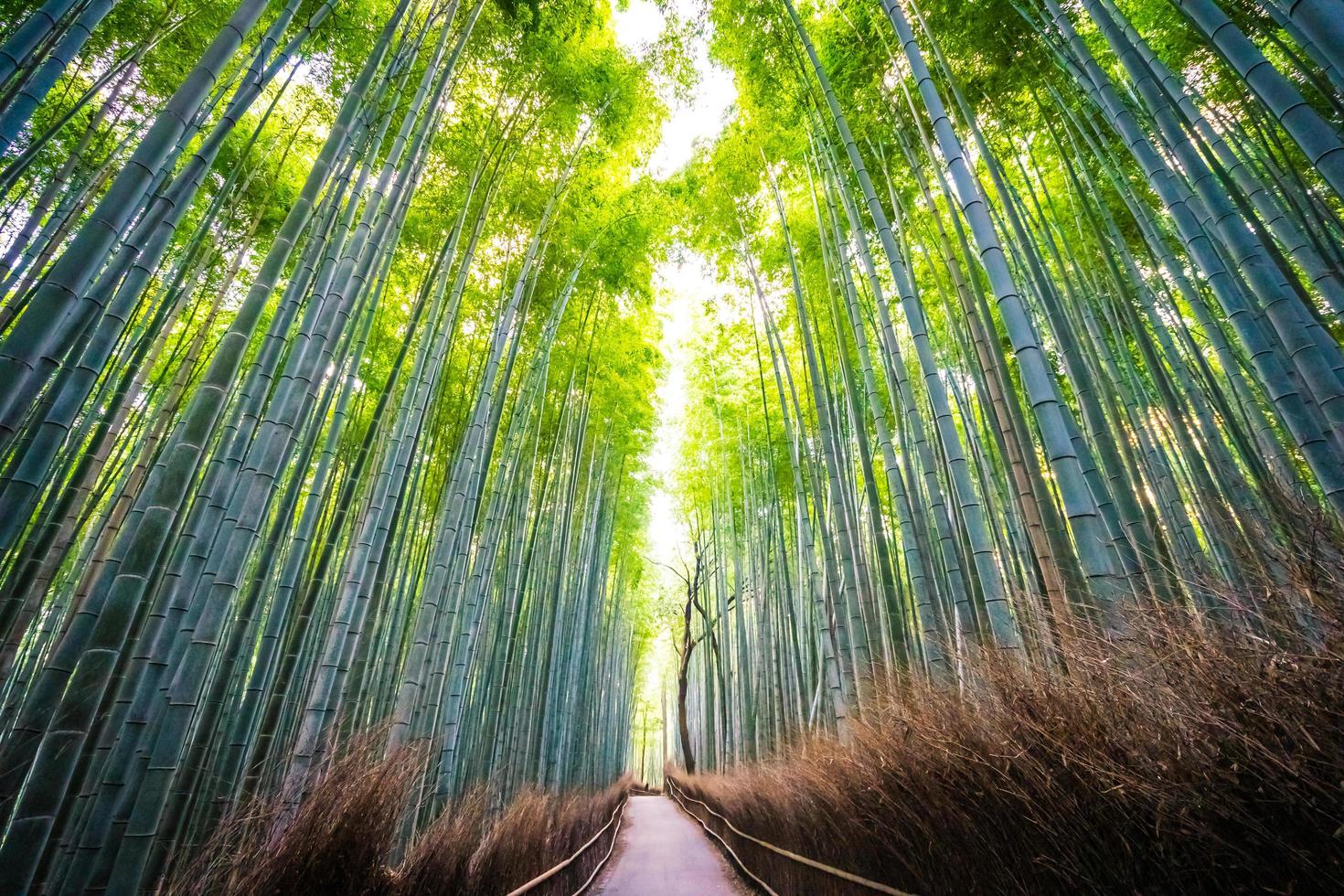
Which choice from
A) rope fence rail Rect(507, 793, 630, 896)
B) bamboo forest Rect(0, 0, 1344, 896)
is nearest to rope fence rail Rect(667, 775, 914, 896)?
bamboo forest Rect(0, 0, 1344, 896)

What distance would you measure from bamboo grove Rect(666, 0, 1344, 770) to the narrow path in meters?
1.47

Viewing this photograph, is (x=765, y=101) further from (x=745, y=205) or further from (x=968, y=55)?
(x=968, y=55)

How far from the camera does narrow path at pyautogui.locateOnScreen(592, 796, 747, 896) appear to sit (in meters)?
4.38

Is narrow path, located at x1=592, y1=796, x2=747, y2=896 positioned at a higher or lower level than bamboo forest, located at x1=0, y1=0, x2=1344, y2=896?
lower

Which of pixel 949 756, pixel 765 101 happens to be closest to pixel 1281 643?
pixel 949 756

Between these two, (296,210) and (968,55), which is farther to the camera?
(968,55)

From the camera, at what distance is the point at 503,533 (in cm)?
503

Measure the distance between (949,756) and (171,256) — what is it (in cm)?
657

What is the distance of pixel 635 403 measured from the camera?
742 cm

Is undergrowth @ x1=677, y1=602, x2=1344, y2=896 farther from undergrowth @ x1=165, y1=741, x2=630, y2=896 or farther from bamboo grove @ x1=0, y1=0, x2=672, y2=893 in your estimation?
bamboo grove @ x1=0, y1=0, x2=672, y2=893

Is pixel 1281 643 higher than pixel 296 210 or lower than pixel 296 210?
lower

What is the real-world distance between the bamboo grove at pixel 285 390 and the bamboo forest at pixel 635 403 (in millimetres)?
30

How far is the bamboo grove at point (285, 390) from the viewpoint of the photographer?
149 cm

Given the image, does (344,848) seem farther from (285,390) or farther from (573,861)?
(573,861)
